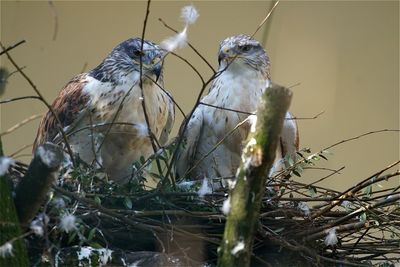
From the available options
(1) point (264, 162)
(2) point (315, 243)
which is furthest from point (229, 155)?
(1) point (264, 162)

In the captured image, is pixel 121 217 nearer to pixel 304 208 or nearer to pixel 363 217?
pixel 304 208

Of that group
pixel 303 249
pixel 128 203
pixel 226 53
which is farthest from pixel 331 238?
pixel 226 53

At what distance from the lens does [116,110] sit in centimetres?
355

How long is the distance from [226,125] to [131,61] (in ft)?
1.53

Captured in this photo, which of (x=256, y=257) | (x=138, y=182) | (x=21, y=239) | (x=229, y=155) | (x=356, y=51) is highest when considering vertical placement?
(x=356, y=51)

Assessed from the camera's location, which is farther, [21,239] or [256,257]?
[256,257]

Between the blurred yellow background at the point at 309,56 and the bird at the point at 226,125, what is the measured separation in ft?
2.06

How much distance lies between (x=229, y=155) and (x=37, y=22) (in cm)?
126

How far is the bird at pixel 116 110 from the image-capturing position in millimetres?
3527

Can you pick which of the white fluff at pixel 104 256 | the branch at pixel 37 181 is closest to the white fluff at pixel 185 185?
the white fluff at pixel 104 256

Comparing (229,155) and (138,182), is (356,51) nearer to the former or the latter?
(229,155)

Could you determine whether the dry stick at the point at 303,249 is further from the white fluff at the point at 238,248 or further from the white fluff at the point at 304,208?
the white fluff at the point at 238,248

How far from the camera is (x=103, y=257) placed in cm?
278

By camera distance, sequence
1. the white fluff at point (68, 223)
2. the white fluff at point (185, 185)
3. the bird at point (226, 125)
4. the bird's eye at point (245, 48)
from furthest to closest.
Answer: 1. the bird's eye at point (245, 48)
2. the bird at point (226, 125)
3. the white fluff at point (185, 185)
4. the white fluff at point (68, 223)
